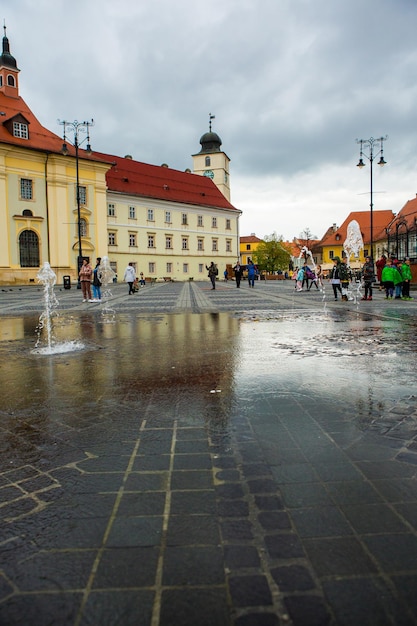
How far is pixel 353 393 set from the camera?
5.06 meters

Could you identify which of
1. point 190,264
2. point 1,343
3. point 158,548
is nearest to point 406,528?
point 158,548

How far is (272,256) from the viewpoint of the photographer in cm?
10412

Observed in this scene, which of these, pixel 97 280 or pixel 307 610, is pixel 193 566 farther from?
pixel 97 280

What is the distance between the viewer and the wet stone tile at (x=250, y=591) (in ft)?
6.29

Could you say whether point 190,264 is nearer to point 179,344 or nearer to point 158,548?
point 179,344

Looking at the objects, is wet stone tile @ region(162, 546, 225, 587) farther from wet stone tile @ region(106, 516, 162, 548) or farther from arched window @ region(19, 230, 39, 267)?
arched window @ region(19, 230, 39, 267)

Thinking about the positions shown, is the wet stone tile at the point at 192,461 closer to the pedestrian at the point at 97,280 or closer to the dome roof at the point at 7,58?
the pedestrian at the point at 97,280

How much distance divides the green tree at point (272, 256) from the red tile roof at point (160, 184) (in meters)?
25.4

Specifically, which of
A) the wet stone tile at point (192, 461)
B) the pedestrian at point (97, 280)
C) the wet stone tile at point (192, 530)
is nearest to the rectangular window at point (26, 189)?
the pedestrian at point (97, 280)

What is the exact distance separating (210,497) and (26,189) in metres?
50.9

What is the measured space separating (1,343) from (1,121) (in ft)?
153

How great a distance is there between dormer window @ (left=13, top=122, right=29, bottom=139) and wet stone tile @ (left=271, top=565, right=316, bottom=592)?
53295 millimetres

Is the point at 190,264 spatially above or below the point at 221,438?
above

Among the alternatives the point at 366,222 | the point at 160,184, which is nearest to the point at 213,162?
the point at 160,184
